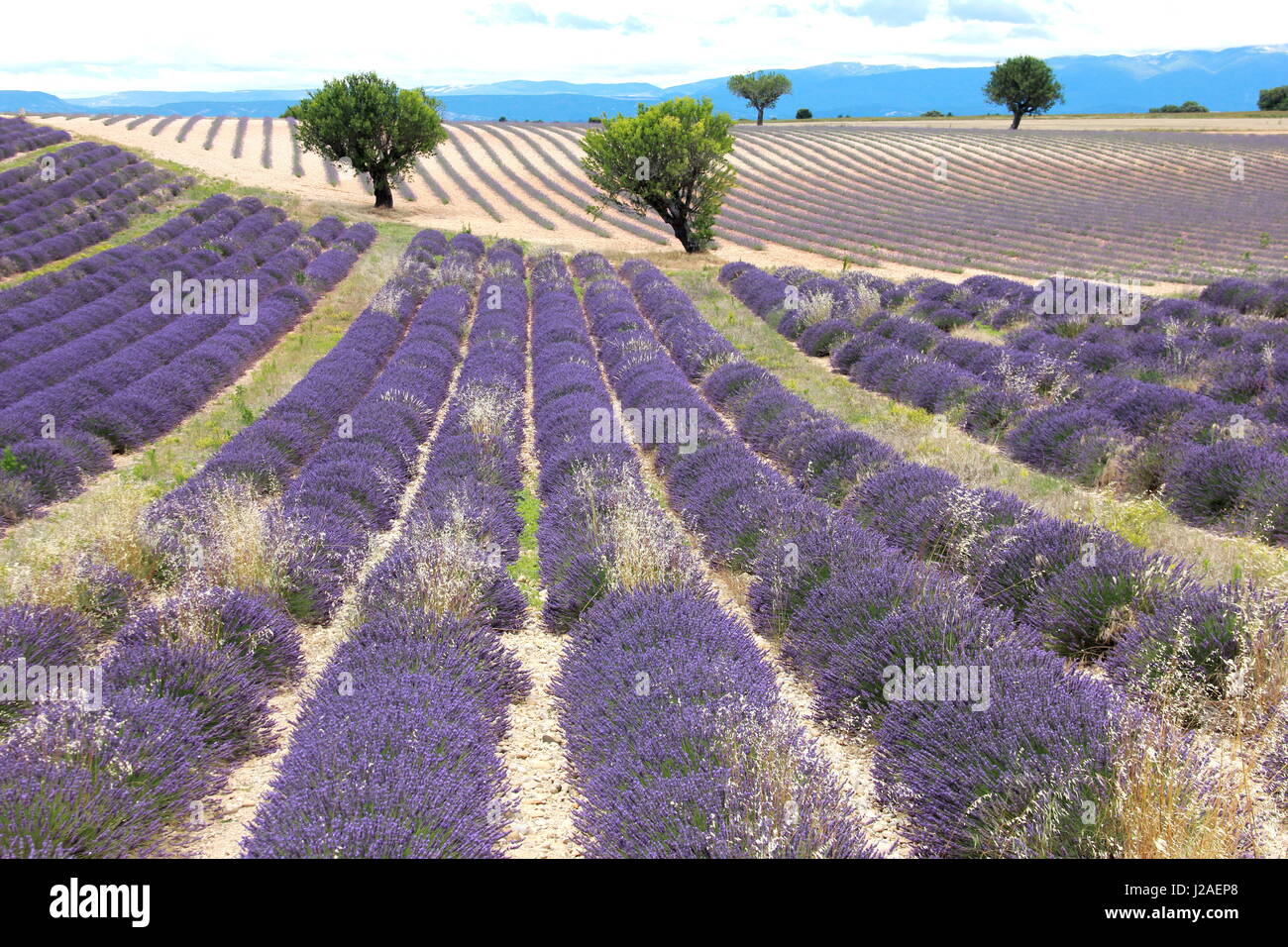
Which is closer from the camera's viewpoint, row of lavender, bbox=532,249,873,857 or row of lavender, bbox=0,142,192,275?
row of lavender, bbox=532,249,873,857

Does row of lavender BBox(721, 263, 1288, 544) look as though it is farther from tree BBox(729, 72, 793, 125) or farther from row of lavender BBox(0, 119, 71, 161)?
tree BBox(729, 72, 793, 125)

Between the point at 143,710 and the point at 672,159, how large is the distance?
999 inches

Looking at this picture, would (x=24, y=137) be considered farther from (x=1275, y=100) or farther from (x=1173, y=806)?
(x=1275, y=100)

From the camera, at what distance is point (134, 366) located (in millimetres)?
12195

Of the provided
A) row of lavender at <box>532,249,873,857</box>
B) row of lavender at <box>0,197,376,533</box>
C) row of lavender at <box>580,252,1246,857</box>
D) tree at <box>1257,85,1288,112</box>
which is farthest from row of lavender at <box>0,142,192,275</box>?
tree at <box>1257,85,1288,112</box>

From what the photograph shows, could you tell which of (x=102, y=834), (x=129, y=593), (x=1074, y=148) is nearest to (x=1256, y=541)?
(x=102, y=834)

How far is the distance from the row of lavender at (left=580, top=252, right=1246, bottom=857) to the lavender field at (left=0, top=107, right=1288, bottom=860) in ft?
0.08

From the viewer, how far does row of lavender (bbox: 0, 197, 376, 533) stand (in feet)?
28.7

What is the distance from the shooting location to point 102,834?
3039mm

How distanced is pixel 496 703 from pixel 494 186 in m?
40.7

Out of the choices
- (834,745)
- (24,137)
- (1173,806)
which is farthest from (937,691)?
(24,137)

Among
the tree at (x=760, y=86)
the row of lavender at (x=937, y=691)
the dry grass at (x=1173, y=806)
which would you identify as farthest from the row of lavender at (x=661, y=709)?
the tree at (x=760, y=86)

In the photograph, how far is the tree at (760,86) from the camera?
79.5 meters

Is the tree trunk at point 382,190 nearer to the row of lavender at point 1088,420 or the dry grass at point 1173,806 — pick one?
the row of lavender at point 1088,420
